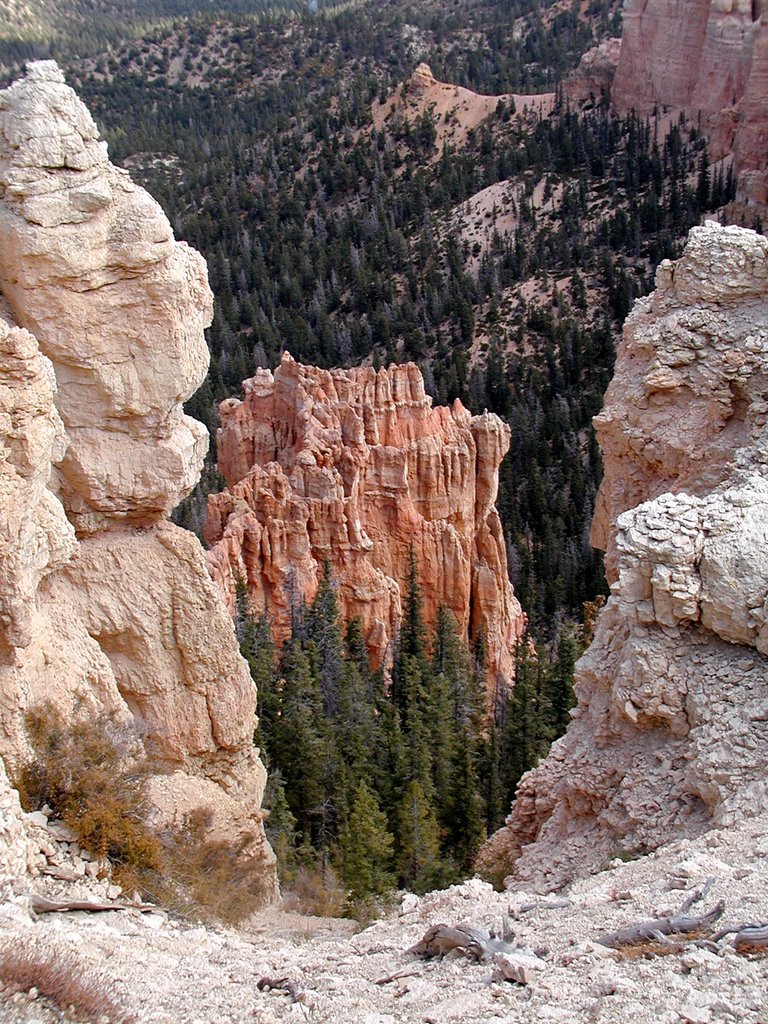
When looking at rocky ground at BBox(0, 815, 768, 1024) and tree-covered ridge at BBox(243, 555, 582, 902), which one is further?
tree-covered ridge at BBox(243, 555, 582, 902)

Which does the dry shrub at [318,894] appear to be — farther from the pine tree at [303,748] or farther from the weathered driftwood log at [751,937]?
the weathered driftwood log at [751,937]

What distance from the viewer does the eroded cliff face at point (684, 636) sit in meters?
9.10

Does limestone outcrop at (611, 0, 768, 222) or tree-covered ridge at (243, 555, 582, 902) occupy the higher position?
limestone outcrop at (611, 0, 768, 222)

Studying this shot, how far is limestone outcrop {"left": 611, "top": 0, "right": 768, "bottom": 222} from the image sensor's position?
66375 millimetres

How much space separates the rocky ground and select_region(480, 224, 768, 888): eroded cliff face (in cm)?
107

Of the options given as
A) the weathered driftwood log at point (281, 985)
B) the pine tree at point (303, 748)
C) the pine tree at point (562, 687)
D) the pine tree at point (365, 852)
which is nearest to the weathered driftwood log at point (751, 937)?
the weathered driftwood log at point (281, 985)

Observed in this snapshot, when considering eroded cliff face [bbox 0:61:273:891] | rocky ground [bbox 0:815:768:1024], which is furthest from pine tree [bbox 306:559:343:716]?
rocky ground [bbox 0:815:768:1024]

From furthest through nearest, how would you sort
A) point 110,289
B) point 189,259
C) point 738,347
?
point 738,347 → point 189,259 → point 110,289

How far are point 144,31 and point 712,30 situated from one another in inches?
3554

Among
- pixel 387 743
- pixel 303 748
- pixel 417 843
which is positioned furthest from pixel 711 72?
pixel 417 843

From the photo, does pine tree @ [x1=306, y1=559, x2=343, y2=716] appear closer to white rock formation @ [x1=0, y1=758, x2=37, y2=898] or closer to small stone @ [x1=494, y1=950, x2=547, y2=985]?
white rock formation @ [x1=0, y1=758, x2=37, y2=898]

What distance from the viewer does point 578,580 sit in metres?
47.3

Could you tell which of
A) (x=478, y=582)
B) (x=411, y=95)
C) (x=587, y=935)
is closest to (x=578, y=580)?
(x=478, y=582)

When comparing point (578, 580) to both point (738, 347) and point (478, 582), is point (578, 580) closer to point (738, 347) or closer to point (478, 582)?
point (478, 582)
